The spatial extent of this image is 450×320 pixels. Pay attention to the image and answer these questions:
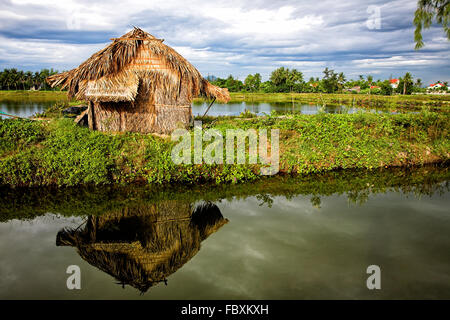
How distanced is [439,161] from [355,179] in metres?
4.33

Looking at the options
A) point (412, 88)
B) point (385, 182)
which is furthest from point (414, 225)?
point (412, 88)

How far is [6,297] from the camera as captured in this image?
4023mm

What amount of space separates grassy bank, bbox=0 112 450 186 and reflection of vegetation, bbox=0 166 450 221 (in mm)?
372

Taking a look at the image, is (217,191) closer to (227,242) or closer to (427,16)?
(227,242)

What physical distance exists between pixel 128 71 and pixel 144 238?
21.1ft

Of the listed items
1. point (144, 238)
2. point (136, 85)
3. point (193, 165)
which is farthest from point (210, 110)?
point (144, 238)

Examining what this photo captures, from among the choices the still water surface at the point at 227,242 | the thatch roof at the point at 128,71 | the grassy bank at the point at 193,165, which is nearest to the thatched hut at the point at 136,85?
the thatch roof at the point at 128,71

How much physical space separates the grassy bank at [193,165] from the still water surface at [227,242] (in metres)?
0.53

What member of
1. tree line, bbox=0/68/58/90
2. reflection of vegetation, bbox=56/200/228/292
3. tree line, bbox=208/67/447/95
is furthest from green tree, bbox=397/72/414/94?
tree line, bbox=0/68/58/90

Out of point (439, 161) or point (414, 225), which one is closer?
point (414, 225)

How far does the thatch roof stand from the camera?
30.9ft

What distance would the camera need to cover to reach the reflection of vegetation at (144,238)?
15.4 feet

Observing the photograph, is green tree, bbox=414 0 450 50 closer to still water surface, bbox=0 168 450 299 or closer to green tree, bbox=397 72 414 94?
still water surface, bbox=0 168 450 299
